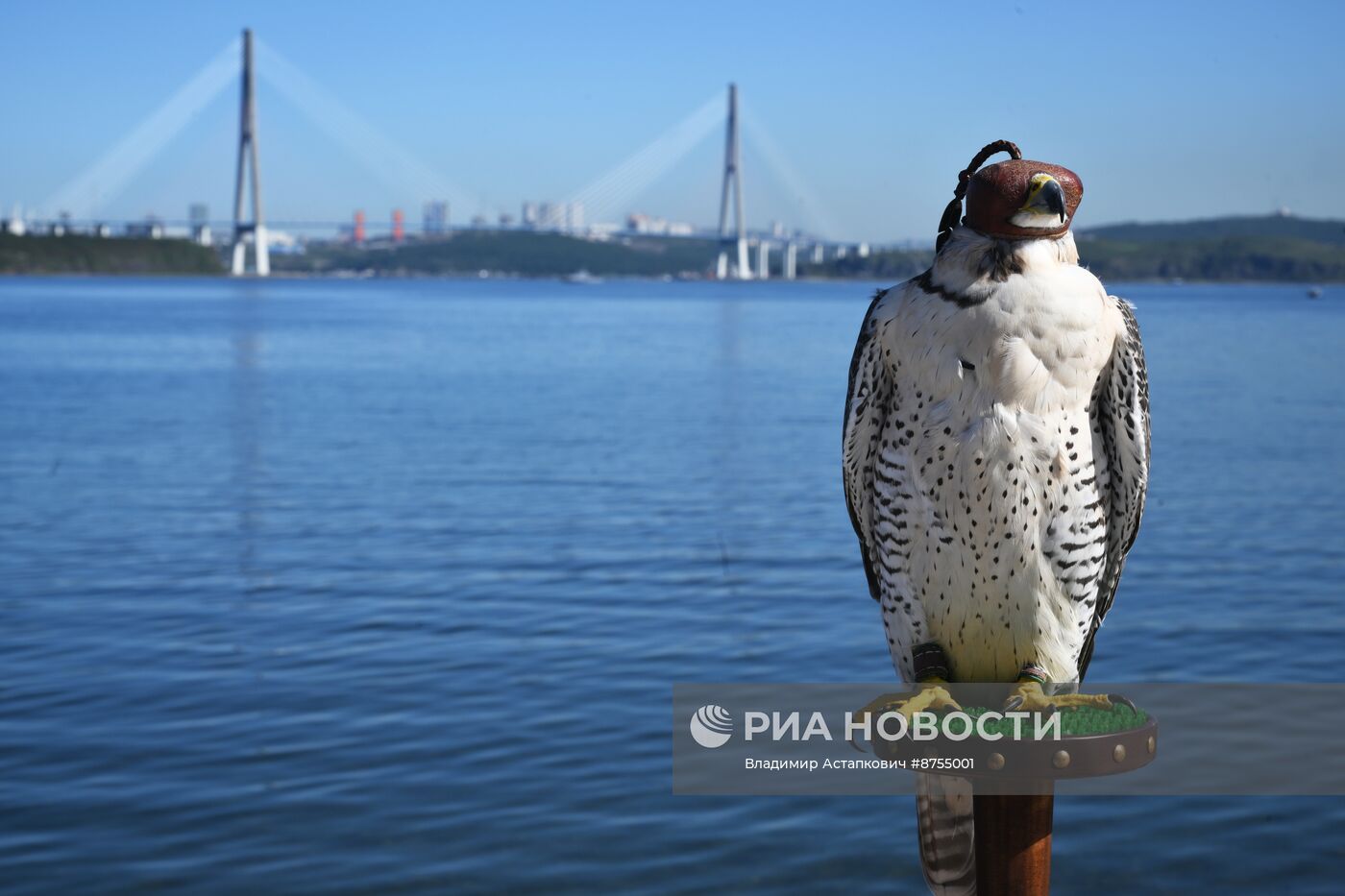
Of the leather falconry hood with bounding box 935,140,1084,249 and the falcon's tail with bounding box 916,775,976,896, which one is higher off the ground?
the leather falconry hood with bounding box 935,140,1084,249

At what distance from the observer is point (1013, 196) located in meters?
2.14

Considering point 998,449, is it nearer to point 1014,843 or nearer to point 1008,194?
point 1008,194

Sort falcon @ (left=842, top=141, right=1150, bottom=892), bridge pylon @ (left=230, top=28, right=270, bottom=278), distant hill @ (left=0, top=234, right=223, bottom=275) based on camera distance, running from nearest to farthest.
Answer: falcon @ (left=842, top=141, right=1150, bottom=892) → bridge pylon @ (left=230, top=28, right=270, bottom=278) → distant hill @ (left=0, top=234, right=223, bottom=275)

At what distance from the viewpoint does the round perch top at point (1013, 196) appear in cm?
212

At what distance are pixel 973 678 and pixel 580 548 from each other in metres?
6.92

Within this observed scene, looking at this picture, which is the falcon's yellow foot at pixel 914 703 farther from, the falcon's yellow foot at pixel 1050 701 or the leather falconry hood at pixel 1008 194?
the leather falconry hood at pixel 1008 194

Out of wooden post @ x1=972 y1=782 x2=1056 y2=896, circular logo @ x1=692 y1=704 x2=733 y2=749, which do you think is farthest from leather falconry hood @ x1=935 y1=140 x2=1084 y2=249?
circular logo @ x1=692 y1=704 x2=733 y2=749

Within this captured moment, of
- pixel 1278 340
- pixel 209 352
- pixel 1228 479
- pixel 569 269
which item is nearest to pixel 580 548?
pixel 1228 479

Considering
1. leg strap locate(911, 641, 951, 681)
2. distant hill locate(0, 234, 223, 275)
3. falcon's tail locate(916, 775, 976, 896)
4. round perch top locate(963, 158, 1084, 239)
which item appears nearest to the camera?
round perch top locate(963, 158, 1084, 239)

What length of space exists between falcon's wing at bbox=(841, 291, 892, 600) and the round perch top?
0.27m

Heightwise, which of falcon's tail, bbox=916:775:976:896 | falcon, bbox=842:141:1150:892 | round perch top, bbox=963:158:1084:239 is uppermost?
round perch top, bbox=963:158:1084:239

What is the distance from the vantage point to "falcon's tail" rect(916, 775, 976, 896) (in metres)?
2.40

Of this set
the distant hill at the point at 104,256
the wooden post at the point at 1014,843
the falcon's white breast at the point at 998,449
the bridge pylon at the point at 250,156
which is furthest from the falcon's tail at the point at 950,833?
the distant hill at the point at 104,256

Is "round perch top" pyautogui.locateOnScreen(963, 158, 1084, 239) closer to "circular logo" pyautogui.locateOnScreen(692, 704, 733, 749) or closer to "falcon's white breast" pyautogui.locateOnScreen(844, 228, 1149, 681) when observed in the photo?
"falcon's white breast" pyautogui.locateOnScreen(844, 228, 1149, 681)
